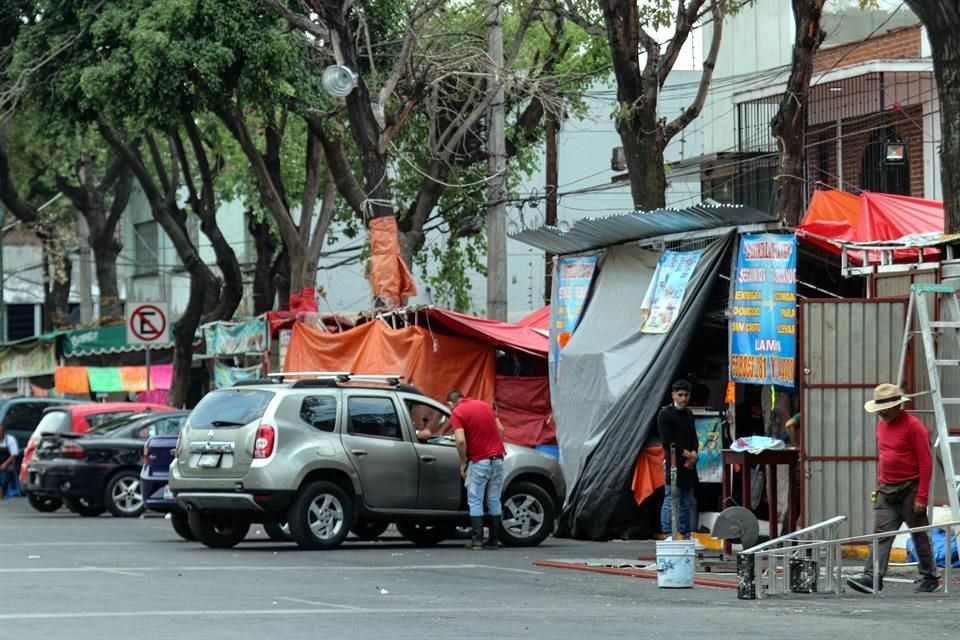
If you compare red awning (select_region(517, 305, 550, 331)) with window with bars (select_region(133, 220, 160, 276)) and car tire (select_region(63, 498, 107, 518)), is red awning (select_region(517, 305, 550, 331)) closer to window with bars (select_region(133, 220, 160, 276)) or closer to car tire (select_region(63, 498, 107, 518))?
car tire (select_region(63, 498, 107, 518))

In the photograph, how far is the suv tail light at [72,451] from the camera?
2539 cm

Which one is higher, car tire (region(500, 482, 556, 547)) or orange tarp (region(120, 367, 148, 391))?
orange tarp (region(120, 367, 148, 391))

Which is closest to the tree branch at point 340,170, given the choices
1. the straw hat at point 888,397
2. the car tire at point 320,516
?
the car tire at point 320,516

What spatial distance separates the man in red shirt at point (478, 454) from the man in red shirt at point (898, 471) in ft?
18.3

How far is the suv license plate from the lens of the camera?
1831cm

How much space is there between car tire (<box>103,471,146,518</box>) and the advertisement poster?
7092mm

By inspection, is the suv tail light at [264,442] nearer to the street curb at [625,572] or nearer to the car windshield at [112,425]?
the street curb at [625,572]

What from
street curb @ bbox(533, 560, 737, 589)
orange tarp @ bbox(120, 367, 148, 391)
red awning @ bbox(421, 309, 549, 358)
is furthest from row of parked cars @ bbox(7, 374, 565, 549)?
orange tarp @ bbox(120, 367, 148, 391)

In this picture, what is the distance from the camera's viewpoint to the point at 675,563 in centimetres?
1450

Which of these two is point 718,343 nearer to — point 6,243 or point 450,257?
point 450,257

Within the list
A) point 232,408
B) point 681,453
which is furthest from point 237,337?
point 681,453

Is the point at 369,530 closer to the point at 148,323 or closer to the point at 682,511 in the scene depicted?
the point at 682,511

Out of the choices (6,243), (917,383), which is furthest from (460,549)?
(6,243)

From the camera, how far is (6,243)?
6938 cm
